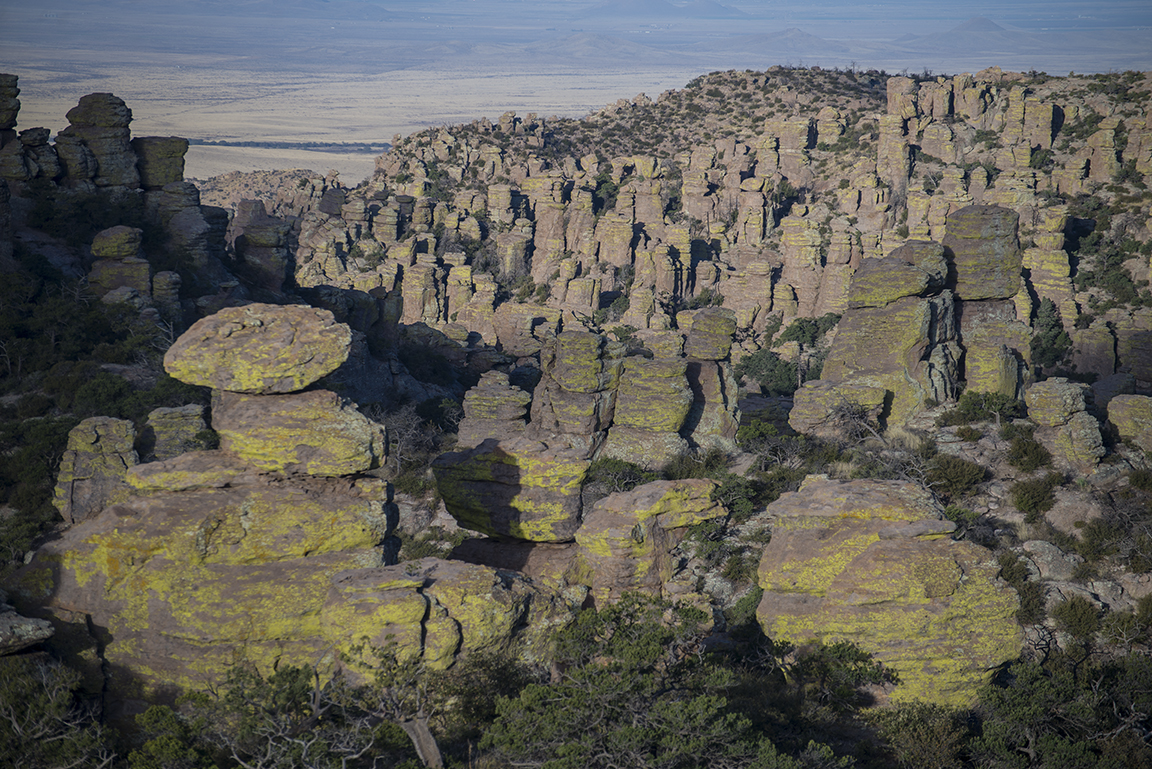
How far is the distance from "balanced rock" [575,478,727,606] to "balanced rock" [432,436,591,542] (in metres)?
1.23

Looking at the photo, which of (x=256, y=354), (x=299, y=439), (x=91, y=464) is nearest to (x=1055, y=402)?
(x=299, y=439)

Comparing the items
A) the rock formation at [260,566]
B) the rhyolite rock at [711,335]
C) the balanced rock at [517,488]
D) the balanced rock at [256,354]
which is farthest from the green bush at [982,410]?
the balanced rock at [256,354]

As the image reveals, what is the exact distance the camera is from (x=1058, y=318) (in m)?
78.5

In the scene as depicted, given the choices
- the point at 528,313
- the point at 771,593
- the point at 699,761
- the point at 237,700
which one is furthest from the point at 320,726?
the point at 528,313

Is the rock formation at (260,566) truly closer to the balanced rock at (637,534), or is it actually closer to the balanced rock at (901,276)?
the balanced rock at (637,534)

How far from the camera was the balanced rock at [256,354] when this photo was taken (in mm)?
16047

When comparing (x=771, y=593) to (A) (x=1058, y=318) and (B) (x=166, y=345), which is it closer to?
(B) (x=166, y=345)

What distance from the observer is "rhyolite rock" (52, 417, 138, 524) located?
117 feet

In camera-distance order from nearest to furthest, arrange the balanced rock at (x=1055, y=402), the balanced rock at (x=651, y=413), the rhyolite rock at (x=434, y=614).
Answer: the rhyolite rock at (x=434, y=614) → the balanced rock at (x=1055, y=402) → the balanced rock at (x=651, y=413)

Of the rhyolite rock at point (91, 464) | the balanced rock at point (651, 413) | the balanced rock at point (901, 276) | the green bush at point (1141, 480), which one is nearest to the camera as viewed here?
the green bush at point (1141, 480)

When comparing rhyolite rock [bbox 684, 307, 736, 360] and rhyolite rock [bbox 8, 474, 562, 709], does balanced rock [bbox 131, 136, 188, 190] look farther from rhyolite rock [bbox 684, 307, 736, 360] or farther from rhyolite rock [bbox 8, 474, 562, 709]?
rhyolite rock [bbox 8, 474, 562, 709]

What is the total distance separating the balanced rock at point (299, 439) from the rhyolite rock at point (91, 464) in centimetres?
2288

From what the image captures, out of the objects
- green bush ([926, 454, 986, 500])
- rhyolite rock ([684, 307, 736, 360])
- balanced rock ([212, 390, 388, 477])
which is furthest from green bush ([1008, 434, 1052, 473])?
balanced rock ([212, 390, 388, 477])

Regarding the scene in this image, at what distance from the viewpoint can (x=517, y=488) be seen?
72.7 feet
